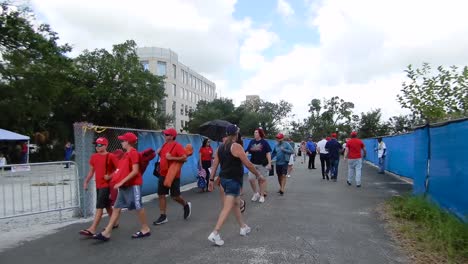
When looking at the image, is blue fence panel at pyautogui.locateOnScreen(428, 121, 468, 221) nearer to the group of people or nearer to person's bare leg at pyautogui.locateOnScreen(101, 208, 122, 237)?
the group of people

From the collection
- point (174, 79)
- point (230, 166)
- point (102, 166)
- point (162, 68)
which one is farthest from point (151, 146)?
point (174, 79)

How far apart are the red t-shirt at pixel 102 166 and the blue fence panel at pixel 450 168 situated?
5.50 m

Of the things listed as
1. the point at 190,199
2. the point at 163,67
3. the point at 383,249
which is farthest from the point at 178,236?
the point at 163,67

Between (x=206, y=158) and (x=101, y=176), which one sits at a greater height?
(x=101, y=176)

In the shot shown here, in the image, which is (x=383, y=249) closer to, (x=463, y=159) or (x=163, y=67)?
(x=463, y=159)

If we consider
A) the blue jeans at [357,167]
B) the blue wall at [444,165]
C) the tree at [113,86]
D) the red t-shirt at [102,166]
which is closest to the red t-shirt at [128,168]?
the red t-shirt at [102,166]

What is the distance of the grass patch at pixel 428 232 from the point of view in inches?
225

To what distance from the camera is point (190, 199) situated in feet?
37.5

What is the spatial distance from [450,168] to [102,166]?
5957 mm

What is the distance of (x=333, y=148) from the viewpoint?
15.9m

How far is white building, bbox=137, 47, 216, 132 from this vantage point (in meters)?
92.6

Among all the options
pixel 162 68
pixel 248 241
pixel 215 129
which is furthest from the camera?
pixel 162 68

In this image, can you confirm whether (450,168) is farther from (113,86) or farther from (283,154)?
(113,86)

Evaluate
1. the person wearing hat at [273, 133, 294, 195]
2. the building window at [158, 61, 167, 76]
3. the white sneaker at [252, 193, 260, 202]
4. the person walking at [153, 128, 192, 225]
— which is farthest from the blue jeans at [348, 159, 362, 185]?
the building window at [158, 61, 167, 76]
